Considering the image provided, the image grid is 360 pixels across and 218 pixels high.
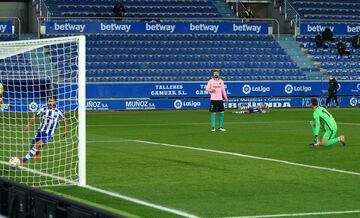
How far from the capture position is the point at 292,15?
54.3 m

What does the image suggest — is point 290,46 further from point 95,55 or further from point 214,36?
point 95,55

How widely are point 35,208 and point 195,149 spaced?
10546mm

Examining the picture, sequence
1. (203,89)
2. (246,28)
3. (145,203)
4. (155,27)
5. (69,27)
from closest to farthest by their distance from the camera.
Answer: (145,203), (203,89), (69,27), (155,27), (246,28)

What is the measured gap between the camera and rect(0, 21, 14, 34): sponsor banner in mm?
45438

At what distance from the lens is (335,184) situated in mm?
14234

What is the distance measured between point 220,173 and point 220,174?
17 cm

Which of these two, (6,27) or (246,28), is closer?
(6,27)

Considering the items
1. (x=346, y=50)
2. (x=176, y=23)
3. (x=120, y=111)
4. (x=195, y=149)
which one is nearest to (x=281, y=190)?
(x=195, y=149)

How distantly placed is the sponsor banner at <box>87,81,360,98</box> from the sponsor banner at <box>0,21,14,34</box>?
6133mm

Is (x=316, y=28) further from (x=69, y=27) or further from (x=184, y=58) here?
(x=69, y=27)

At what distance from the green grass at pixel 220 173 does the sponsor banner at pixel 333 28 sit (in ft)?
84.0

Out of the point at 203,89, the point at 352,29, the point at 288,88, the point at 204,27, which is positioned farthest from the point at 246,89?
the point at 352,29

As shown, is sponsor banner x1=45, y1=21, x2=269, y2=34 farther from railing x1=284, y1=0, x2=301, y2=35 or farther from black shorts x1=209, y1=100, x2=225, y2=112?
black shorts x1=209, y1=100, x2=225, y2=112

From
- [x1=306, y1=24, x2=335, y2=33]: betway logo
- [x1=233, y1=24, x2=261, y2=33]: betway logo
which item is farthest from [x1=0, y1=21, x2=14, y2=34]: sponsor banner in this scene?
[x1=306, y1=24, x2=335, y2=33]: betway logo
